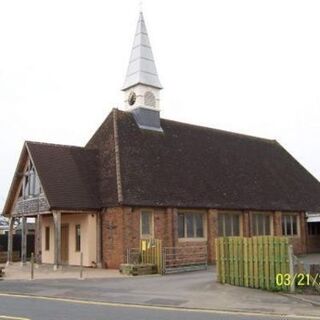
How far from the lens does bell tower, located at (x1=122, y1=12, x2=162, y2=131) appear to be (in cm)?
3275

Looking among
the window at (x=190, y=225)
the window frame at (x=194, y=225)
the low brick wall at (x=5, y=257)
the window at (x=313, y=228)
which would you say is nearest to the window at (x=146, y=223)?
the window frame at (x=194, y=225)

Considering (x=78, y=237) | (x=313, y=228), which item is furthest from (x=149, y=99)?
(x=313, y=228)

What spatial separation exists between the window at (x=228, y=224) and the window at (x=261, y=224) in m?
1.21

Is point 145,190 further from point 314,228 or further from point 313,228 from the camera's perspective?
point 314,228

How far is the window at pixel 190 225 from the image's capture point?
2952cm

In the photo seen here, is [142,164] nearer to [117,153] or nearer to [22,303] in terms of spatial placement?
[117,153]

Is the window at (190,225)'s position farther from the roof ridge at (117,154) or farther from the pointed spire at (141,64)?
the pointed spire at (141,64)

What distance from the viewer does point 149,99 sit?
33.5 meters

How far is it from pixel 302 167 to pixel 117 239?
20.3 metres

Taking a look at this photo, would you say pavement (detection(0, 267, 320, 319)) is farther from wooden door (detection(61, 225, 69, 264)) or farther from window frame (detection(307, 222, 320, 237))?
window frame (detection(307, 222, 320, 237))

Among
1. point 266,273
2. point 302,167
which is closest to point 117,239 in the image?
point 266,273

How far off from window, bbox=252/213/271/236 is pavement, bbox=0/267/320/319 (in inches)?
446

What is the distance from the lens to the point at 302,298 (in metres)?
14.8

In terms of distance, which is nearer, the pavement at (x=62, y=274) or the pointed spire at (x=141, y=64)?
the pavement at (x=62, y=274)
